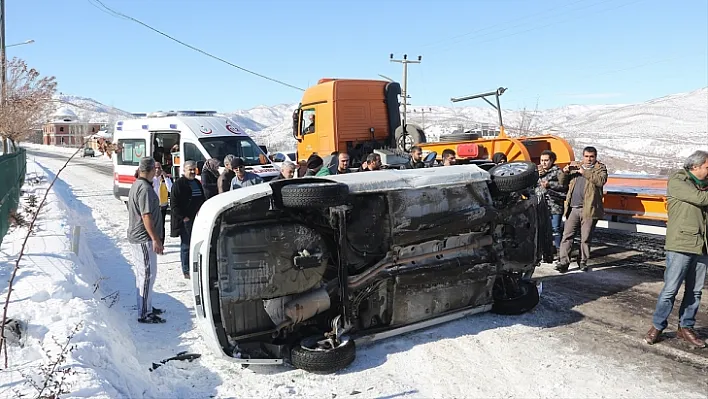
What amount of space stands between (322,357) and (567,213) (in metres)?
5.06

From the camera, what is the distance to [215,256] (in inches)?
165

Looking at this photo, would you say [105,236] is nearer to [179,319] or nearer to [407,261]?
[179,319]

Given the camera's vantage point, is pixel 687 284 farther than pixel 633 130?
No

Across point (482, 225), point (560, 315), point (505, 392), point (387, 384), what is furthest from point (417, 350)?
point (560, 315)

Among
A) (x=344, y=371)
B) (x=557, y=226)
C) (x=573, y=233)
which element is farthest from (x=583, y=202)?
(x=344, y=371)

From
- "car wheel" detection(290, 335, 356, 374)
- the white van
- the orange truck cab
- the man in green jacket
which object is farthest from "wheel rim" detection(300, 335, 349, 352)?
the orange truck cab

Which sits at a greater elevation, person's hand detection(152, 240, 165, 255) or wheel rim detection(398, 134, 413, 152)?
wheel rim detection(398, 134, 413, 152)

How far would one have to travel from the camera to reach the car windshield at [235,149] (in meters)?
11.6

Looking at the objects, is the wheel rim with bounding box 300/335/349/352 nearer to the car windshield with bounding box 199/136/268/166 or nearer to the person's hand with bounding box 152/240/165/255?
the person's hand with bounding box 152/240/165/255

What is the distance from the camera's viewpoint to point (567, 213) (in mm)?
7812

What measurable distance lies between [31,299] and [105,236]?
591 cm

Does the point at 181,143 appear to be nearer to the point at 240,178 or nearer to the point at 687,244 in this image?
the point at 240,178

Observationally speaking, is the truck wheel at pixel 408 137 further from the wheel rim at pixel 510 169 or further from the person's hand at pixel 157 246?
the person's hand at pixel 157 246

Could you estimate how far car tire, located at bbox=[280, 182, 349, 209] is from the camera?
4270 millimetres
